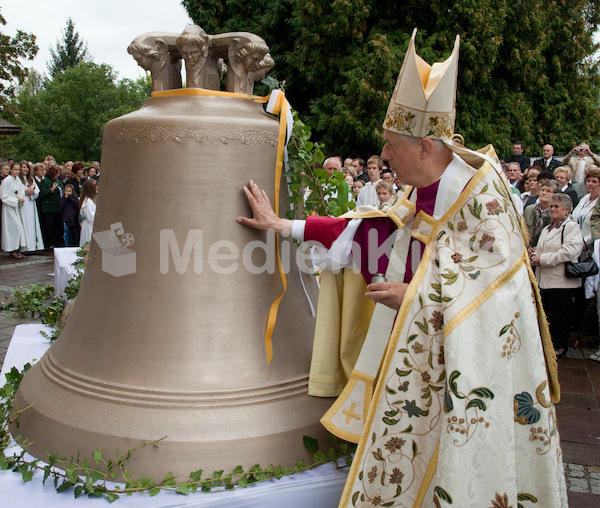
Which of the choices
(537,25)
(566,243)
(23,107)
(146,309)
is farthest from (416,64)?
(23,107)

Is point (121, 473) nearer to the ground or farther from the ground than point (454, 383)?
nearer to the ground

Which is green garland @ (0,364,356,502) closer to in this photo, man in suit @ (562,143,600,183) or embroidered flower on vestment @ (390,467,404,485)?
embroidered flower on vestment @ (390,467,404,485)

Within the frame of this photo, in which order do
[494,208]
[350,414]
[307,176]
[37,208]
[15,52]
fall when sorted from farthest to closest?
[15,52] → [37,208] → [307,176] → [350,414] → [494,208]

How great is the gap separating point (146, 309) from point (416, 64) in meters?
1.24

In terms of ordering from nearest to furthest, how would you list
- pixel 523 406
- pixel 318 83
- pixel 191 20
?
pixel 523 406, pixel 318 83, pixel 191 20

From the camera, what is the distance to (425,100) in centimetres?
181

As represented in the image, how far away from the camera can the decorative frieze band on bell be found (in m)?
2.20

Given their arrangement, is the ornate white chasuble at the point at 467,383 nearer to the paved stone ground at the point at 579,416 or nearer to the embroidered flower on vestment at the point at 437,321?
the embroidered flower on vestment at the point at 437,321

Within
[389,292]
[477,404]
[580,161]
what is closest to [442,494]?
[477,404]

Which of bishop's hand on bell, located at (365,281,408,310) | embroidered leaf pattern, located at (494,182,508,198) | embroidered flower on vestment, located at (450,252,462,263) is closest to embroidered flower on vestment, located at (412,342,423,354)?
bishop's hand on bell, located at (365,281,408,310)

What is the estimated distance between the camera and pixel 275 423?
6.82 feet

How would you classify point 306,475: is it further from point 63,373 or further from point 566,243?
point 566,243

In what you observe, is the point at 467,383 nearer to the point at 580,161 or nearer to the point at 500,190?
the point at 500,190

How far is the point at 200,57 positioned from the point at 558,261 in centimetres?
424
